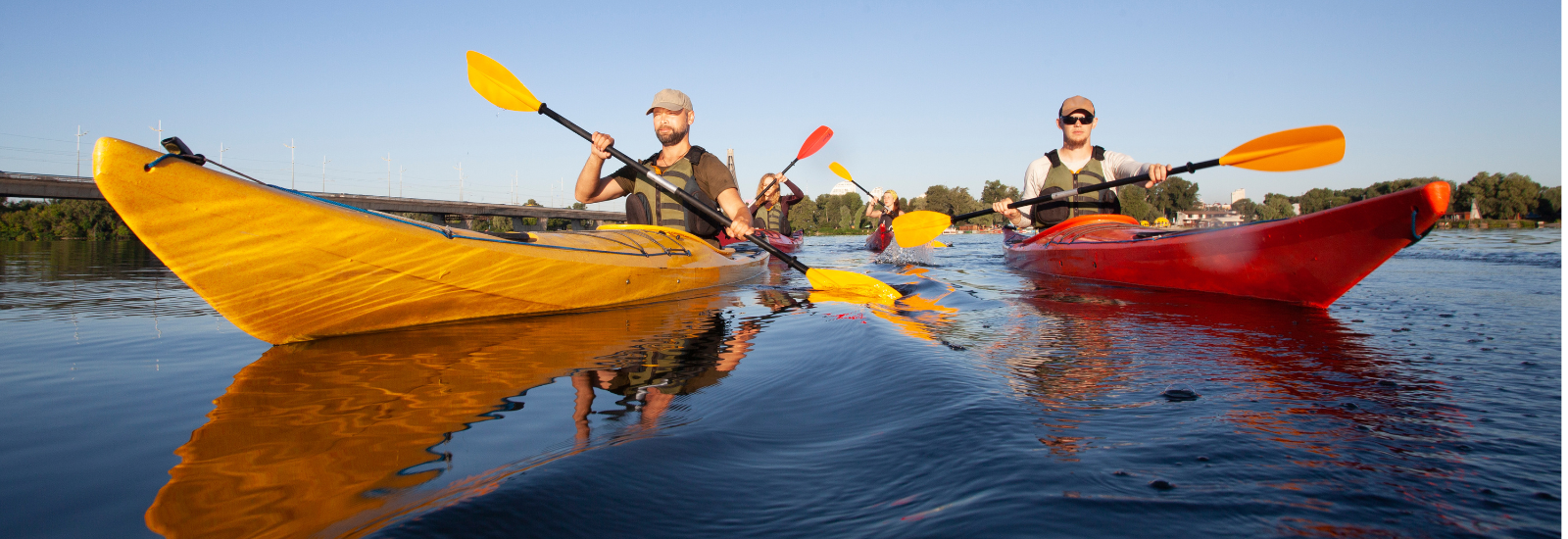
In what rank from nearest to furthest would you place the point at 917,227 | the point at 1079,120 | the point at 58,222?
the point at 917,227 < the point at 1079,120 < the point at 58,222

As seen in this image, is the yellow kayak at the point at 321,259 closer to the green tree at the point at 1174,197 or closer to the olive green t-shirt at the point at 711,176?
the olive green t-shirt at the point at 711,176

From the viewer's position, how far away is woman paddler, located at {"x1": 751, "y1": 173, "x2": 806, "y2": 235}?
13469 mm

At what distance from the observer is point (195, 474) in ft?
5.20

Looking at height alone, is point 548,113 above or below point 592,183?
above

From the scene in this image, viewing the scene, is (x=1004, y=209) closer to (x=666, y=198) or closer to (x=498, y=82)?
(x=666, y=198)

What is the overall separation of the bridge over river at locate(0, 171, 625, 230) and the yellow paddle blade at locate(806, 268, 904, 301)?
20.8 ft

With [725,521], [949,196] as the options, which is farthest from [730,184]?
[949,196]

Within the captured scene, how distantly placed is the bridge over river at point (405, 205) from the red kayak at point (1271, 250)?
7872 mm

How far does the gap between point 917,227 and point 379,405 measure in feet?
18.9

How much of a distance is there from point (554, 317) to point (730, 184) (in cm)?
205

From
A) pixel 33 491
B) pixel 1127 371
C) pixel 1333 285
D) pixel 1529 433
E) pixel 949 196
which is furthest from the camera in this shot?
pixel 949 196

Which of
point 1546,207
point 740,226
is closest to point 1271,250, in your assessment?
point 740,226

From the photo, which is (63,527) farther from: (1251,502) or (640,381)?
(1251,502)

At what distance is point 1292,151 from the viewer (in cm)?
494
